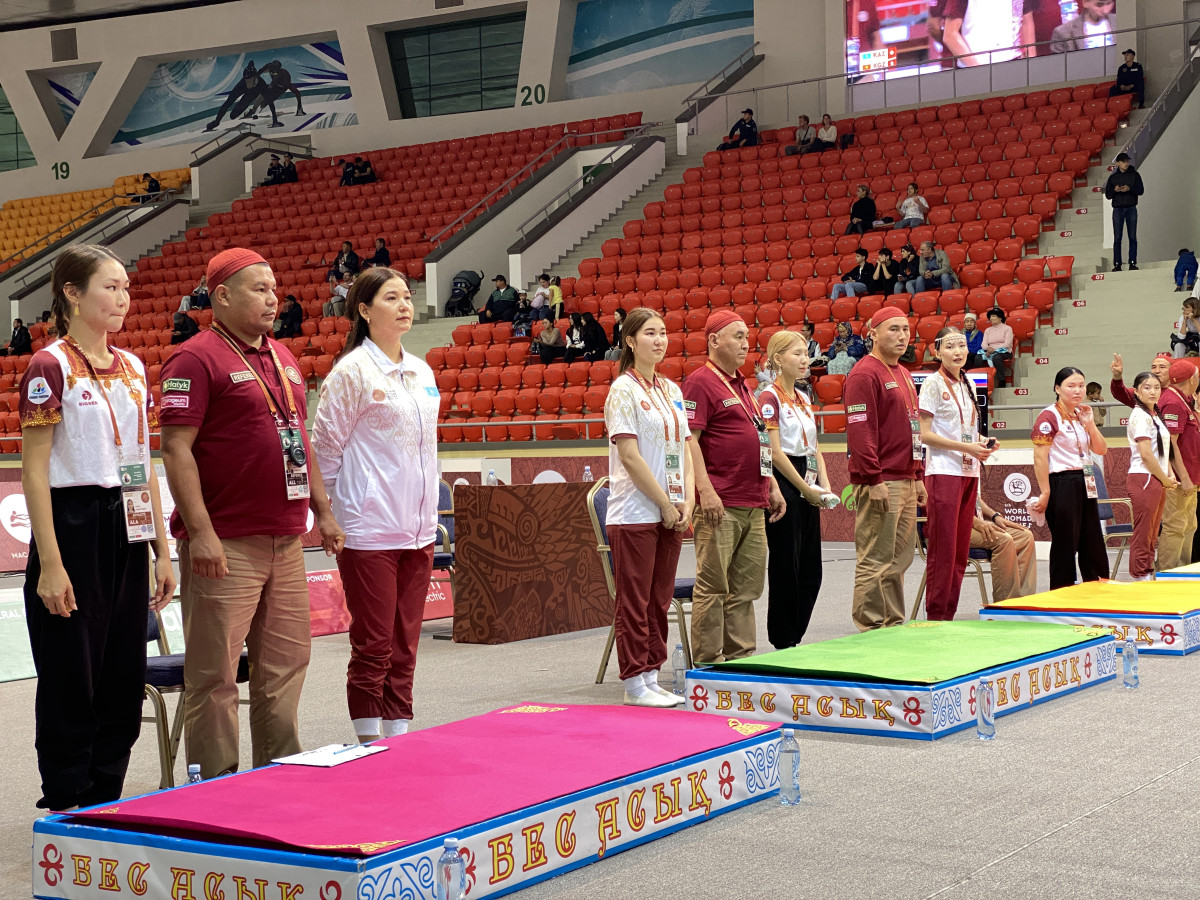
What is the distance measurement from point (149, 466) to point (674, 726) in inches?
64.4

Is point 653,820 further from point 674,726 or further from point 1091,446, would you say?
point 1091,446

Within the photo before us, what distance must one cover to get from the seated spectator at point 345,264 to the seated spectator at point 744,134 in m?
5.77

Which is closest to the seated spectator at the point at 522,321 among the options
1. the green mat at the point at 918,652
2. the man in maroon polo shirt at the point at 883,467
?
the man in maroon polo shirt at the point at 883,467

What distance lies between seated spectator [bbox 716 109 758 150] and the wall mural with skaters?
28.8 feet

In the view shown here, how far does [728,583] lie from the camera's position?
5477mm

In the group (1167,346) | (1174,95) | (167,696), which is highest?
(1174,95)

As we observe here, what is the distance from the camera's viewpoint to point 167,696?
5.76 m

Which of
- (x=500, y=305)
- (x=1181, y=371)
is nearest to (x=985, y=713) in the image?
(x=1181, y=371)

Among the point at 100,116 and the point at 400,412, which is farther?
the point at 100,116

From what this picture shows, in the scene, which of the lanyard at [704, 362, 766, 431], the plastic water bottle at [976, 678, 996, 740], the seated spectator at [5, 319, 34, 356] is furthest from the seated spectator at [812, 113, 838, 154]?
the plastic water bottle at [976, 678, 996, 740]

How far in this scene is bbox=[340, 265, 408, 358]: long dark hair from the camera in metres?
3.92

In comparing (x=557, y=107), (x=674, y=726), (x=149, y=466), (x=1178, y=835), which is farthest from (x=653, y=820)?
(x=557, y=107)

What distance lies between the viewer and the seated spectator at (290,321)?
18.9 m

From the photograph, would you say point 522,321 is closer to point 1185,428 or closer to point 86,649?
point 1185,428
